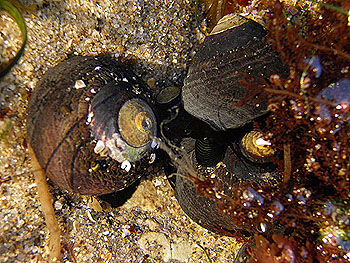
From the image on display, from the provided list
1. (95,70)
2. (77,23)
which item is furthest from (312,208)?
(77,23)

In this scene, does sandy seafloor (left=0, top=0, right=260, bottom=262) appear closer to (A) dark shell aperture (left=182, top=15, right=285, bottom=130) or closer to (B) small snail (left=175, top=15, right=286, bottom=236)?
(B) small snail (left=175, top=15, right=286, bottom=236)

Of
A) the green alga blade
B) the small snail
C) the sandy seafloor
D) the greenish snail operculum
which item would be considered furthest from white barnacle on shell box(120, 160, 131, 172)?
the green alga blade

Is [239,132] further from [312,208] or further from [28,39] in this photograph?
[28,39]

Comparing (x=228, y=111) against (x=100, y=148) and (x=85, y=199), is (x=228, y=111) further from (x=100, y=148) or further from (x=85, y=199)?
(x=85, y=199)

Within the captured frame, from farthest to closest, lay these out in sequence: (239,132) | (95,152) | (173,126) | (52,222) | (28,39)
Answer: (173,126), (239,132), (52,222), (28,39), (95,152)

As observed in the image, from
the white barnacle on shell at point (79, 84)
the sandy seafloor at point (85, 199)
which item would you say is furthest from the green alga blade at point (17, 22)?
the white barnacle on shell at point (79, 84)

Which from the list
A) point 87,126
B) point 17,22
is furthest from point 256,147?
point 17,22
